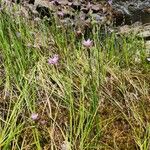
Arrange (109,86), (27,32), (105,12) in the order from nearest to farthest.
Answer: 1. (109,86)
2. (27,32)
3. (105,12)

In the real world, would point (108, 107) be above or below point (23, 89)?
below

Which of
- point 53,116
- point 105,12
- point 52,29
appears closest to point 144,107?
point 53,116

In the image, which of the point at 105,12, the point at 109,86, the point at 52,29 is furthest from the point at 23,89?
the point at 105,12

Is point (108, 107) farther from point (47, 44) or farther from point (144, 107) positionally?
point (47, 44)

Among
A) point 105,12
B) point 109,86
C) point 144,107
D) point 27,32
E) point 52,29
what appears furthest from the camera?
point 105,12

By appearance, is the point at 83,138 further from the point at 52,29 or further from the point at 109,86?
the point at 52,29

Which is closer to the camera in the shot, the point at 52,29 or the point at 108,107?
the point at 108,107
